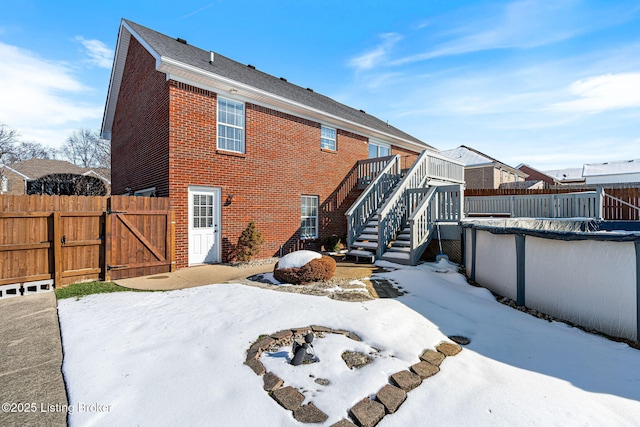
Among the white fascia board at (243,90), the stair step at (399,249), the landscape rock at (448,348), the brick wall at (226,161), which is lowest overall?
the landscape rock at (448,348)

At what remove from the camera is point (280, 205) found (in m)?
9.98

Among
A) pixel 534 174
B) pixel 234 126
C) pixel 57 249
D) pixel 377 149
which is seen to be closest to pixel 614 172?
pixel 534 174

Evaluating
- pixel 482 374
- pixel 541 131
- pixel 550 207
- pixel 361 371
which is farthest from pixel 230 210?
pixel 541 131

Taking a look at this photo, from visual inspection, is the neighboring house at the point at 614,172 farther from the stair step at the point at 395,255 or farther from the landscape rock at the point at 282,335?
the landscape rock at the point at 282,335

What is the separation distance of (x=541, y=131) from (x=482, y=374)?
17290mm

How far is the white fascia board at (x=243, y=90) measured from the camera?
751 cm

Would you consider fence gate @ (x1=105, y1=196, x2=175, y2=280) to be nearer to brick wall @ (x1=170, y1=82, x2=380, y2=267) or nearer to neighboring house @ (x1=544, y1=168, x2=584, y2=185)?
brick wall @ (x1=170, y1=82, x2=380, y2=267)

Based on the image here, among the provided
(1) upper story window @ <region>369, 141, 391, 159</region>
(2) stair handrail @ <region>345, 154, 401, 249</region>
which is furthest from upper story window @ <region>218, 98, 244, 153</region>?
(1) upper story window @ <region>369, 141, 391, 159</region>

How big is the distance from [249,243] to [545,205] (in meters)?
12.2

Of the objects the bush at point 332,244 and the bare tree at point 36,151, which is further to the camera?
the bare tree at point 36,151

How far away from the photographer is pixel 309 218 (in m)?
11.1

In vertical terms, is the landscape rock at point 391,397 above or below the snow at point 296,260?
below

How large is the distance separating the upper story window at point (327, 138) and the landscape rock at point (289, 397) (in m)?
10.0

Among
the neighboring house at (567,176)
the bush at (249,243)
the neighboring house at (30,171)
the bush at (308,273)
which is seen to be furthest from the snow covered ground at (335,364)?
the neighboring house at (567,176)
